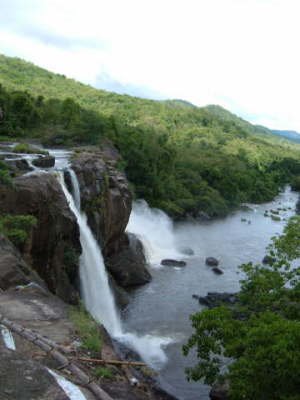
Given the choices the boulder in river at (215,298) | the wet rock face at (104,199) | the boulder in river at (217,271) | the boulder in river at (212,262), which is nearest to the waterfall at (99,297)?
the wet rock face at (104,199)

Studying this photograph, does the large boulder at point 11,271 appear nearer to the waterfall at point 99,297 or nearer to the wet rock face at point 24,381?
the wet rock face at point 24,381

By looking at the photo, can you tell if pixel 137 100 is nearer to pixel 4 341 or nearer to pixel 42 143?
pixel 42 143

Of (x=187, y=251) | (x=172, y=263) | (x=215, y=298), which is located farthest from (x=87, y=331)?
(x=187, y=251)

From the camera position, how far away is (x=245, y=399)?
942cm

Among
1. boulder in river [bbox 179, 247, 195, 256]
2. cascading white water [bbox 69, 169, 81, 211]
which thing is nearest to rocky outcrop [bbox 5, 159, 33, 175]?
cascading white water [bbox 69, 169, 81, 211]

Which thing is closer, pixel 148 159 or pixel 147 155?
pixel 148 159

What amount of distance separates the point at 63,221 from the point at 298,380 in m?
13.3

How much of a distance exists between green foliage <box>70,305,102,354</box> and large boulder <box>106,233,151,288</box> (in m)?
14.5

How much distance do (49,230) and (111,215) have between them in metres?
9.26

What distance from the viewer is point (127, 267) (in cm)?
2752

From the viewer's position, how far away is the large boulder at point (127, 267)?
2686 centimetres

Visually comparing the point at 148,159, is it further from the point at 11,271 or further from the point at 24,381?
the point at 24,381

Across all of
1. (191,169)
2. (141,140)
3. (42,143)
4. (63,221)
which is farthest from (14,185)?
(191,169)

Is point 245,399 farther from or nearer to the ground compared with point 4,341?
nearer to the ground
